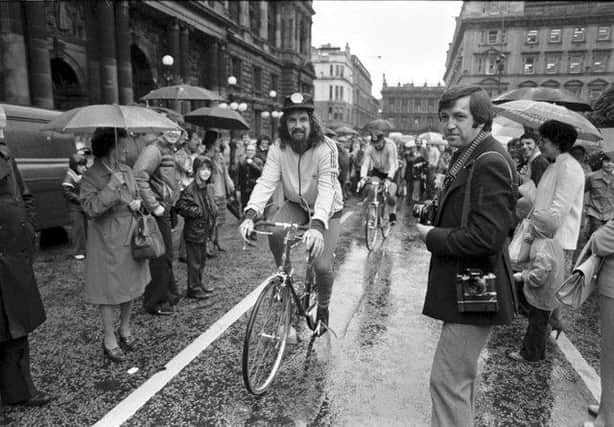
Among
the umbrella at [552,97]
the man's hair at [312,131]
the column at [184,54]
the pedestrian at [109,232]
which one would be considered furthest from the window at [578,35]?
the pedestrian at [109,232]

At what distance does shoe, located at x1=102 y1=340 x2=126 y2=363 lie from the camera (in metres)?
3.85

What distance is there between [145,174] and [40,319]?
6.35 feet

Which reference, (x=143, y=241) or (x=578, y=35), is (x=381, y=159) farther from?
(x=578, y=35)

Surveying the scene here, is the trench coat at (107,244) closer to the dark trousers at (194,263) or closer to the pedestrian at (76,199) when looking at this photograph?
the dark trousers at (194,263)

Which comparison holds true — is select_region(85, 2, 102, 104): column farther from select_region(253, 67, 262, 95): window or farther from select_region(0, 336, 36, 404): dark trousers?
select_region(253, 67, 262, 95): window

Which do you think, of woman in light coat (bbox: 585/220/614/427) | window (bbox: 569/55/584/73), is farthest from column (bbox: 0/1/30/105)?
window (bbox: 569/55/584/73)

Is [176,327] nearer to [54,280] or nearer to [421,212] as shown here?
[54,280]

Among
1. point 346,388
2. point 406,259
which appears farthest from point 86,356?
point 406,259

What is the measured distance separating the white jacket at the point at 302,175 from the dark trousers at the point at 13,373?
6.57ft

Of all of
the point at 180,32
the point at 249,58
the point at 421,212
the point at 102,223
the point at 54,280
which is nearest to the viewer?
the point at 421,212

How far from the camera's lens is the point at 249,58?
122 ft

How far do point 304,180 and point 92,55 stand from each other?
767 inches

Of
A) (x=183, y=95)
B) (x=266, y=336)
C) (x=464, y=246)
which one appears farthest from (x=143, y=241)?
(x=183, y=95)

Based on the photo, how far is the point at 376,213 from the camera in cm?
841
